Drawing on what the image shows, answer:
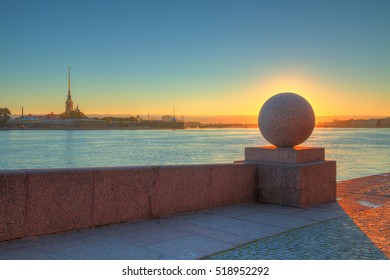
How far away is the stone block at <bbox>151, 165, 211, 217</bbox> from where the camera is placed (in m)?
5.88

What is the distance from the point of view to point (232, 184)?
276 inches

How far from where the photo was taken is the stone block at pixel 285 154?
714 centimetres

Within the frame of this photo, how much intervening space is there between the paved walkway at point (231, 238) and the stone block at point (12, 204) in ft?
0.40

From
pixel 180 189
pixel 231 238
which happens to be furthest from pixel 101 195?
pixel 231 238

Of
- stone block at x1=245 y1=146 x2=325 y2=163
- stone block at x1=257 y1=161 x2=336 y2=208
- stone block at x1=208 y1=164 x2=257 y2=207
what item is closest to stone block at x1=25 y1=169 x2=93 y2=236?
stone block at x1=208 y1=164 x2=257 y2=207

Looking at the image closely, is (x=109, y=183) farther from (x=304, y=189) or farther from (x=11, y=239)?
(x=304, y=189)

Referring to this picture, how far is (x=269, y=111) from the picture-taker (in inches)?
297

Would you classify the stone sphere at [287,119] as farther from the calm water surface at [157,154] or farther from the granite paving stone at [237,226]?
the calm water surface at [157,154]

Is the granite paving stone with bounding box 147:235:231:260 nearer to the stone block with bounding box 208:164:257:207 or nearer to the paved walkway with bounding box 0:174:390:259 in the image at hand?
the paved walkway with bounding box 0:174:390:259

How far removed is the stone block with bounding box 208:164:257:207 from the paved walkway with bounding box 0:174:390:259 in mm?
299

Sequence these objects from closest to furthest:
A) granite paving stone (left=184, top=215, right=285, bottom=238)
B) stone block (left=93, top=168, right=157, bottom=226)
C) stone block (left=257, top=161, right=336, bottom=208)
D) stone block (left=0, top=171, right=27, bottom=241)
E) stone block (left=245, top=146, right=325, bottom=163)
Answer: 1. stone block (left=0, top=171, right=27, bottom=241)
2. granite paving stone (left=184, top=215, right=285, bottom=238)
3. stone block (left=93, top=168, right=157, bottom=226)
4. stone block (left=257, top=161, right=336, bottom=208)
5. stone block (left=245, top=146, right=325, bottom=163)

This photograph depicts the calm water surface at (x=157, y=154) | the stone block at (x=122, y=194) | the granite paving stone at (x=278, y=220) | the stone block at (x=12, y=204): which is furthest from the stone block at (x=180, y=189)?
the calm water surface at (x=157, y=154)

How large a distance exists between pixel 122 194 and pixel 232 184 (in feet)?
7.28
